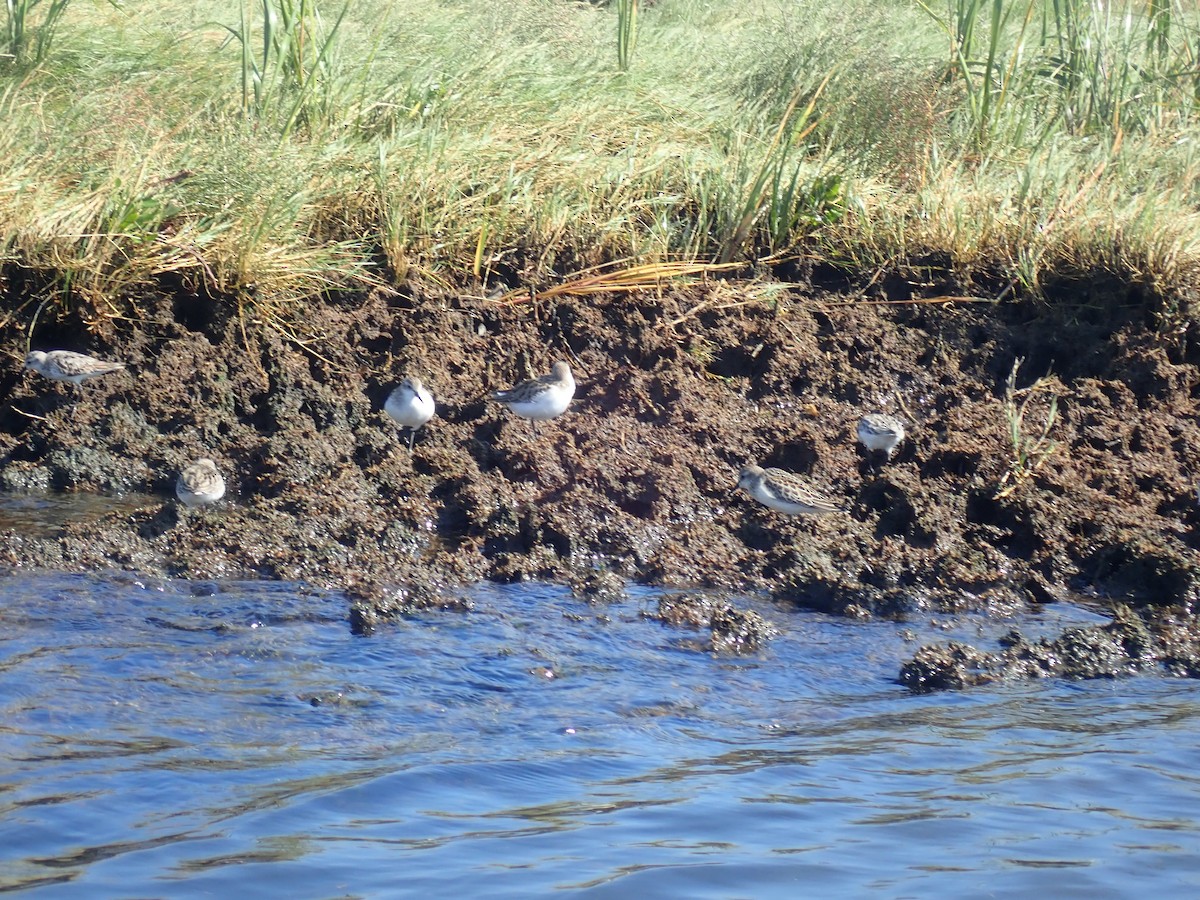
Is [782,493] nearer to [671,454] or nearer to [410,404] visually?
[671,454]

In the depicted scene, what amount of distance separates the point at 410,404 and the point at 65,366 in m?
1.92

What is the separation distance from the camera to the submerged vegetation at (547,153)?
848cm

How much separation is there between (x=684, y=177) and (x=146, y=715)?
6.11 m

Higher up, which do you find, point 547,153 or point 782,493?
point 547,153

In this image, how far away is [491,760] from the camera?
4938 millimetres

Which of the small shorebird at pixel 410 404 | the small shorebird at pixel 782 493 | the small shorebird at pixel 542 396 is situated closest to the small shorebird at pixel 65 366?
the small shorebird at pixel 410 404

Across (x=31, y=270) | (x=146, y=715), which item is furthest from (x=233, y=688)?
(x=31, y=270)

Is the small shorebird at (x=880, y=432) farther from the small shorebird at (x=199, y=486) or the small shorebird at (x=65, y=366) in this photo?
the small shorebird at (x=65, y=366)

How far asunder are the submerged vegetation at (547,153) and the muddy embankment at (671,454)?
36cm

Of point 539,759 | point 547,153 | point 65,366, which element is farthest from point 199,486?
point 547,153

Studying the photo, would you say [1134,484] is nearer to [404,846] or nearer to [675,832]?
[675,832]

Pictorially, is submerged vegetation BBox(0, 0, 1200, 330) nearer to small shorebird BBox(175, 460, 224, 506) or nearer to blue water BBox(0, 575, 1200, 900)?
small shorebird BBox(175, 460, 224, 506)

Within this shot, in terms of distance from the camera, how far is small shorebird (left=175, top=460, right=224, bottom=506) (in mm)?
7020

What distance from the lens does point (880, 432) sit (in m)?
7.54
